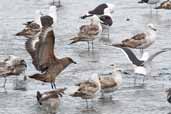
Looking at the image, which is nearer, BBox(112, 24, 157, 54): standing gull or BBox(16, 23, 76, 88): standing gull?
BBox(16, 23, 76, 88): standing gull

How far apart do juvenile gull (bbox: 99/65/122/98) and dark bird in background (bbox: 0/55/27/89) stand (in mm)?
1474

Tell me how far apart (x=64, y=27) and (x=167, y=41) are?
2.72 meters

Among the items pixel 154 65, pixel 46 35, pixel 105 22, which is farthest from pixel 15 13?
pixel 46 35

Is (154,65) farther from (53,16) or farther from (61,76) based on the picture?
(53,16)

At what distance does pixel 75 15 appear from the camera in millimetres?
18266

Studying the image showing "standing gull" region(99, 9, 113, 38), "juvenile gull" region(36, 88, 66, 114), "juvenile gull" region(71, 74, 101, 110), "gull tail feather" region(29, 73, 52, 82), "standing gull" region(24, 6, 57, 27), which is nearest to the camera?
"juvenile gull" region(36, 88, 66, 114)

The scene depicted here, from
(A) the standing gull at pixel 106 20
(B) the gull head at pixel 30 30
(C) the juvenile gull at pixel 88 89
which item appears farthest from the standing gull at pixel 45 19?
(C) the juvenile gull at pixel 88 89

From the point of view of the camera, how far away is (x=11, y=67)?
1241cm

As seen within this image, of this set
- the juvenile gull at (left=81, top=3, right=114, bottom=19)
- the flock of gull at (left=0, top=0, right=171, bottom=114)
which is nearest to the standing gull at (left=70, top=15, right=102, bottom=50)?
the flock of gull at (left=0, top=0, right=171, bottom=114)

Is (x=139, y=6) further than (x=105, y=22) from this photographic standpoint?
Yes

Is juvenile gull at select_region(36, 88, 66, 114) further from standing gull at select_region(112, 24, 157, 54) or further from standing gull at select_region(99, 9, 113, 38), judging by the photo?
standing gull at select_region(99, 9, 113, 38)

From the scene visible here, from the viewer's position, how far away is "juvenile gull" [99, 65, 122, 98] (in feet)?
37.8

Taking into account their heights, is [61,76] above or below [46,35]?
below

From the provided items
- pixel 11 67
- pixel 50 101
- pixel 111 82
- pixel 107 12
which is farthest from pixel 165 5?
pixel 50 101
